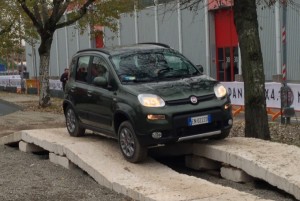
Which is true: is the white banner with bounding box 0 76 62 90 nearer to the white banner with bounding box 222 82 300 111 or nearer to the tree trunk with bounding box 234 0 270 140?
the white banner with bounding box 222 82 300 111

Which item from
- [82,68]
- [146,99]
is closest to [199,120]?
[146,99]

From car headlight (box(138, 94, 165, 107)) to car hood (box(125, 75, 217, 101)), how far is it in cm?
8

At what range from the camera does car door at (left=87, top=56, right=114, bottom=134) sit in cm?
808

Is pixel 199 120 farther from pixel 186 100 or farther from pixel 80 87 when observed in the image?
pixel 80 87

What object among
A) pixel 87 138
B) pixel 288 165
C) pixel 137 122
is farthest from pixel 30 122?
pixel 288 165

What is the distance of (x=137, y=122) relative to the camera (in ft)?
23.9

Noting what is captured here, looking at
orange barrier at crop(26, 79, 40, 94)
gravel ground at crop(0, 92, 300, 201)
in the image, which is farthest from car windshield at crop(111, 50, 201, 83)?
orange barrier at crop(26, 79, 40, 94)

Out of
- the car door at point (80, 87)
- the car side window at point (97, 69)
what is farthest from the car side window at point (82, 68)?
the car side window at point (97, 69)

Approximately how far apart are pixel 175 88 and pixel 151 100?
0.48 m

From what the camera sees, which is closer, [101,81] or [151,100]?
[151,100]

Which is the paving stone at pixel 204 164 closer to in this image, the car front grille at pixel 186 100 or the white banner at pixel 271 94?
the car front grille at pixel 186 100

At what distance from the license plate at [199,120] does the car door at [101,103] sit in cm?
136

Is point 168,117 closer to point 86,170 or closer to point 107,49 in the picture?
point 86,170

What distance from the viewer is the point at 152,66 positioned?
830 cm
